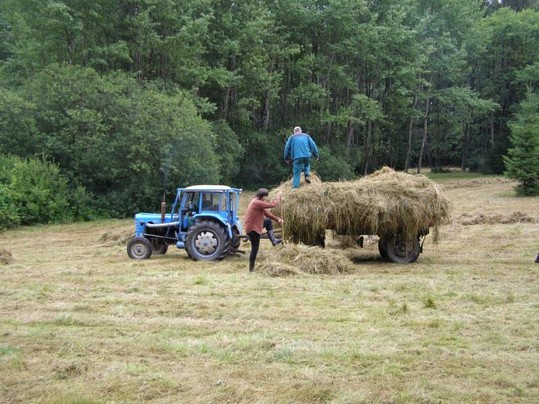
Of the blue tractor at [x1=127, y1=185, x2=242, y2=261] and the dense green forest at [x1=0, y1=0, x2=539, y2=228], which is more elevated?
the dense green forest at [x1=0, y1=0, x2=539, y2=228]

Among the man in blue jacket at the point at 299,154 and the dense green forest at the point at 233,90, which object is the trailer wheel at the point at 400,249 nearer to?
the man in blue jacket at the point at 299,154

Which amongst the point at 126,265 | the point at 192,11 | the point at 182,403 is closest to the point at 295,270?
the point at 126,265

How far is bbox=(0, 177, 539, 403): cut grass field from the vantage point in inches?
194

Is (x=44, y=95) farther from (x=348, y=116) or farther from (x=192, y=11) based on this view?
(x=348, y=116)

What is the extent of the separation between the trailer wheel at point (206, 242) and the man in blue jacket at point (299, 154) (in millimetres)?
2006

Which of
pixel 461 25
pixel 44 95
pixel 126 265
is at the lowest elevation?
pixel 126 265

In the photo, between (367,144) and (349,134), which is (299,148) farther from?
(367,144)

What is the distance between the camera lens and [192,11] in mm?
32438

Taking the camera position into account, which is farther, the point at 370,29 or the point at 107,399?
the point at 370,29

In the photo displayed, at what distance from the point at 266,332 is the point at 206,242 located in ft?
21.4

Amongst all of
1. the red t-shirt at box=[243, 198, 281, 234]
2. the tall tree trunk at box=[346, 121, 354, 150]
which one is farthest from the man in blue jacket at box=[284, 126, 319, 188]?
the tall tree trunk at box=[346, 121, 354, 150]

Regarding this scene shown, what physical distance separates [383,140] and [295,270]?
139 feet

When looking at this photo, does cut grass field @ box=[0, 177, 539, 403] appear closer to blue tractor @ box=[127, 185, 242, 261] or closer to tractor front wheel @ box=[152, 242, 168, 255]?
blue tractor @ box=[127, 185, 242, 261]

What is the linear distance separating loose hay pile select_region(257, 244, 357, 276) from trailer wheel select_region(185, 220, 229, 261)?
1.47m
